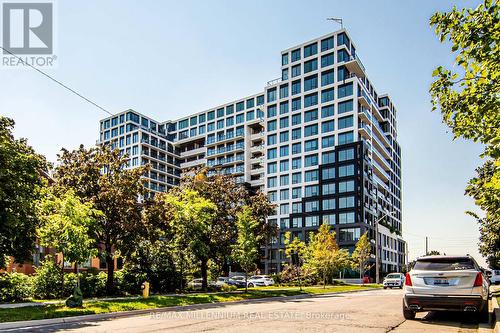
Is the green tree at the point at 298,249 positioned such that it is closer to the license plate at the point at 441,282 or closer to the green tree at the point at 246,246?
the green tree at the point at 246,246

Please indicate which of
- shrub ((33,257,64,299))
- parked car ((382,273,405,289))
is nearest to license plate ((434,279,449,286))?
shrub ((33,257,64,299))

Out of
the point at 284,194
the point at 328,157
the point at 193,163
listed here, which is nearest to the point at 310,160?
the point at 328,157

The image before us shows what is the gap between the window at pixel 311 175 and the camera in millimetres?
81425

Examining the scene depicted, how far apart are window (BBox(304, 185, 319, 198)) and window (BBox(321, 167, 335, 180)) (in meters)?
2.79

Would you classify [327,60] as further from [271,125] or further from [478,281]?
[478,281]

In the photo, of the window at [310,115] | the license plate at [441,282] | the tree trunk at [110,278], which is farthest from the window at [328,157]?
the license plate at [441,282]

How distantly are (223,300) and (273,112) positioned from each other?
6901 cm

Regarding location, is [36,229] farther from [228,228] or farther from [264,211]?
[264,211]

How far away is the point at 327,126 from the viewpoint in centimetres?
8081

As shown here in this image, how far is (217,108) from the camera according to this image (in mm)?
109062

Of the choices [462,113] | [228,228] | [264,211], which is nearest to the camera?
[462,113]

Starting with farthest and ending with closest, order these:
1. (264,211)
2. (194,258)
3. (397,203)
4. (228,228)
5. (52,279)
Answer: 1. (397,203)
2. (264,211)
3. (228,228)
4. (194,258)
5. (52,279)

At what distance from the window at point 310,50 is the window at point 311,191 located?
2579 centimetres

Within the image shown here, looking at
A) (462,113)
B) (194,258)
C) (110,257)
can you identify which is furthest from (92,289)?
(462,113)
